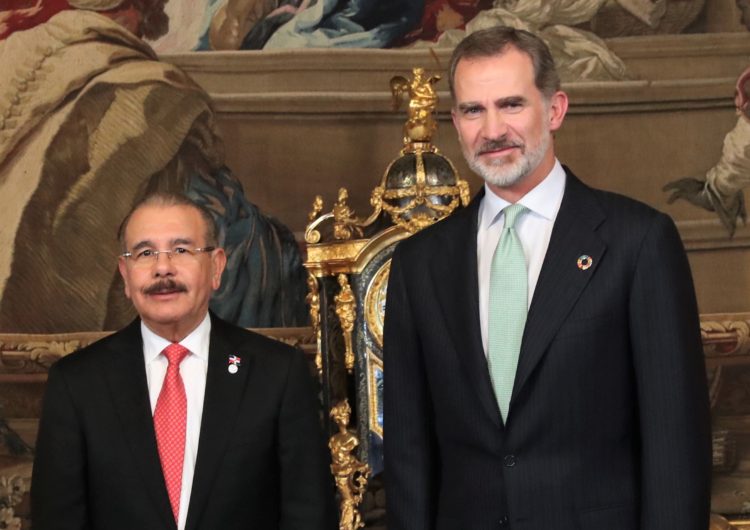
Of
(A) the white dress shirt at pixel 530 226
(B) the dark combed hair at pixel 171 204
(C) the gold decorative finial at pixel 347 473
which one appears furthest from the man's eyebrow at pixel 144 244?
(C) the gold decorative finial at pixel 347 473

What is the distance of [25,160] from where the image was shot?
543cm

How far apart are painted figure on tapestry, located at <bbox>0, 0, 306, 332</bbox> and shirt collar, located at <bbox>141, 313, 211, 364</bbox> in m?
2.24

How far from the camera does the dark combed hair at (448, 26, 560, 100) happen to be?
294 centimetres

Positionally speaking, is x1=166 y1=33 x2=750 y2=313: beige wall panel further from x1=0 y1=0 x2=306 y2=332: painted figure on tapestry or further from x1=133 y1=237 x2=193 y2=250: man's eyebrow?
x1=133 y1=237 x2=193 y2=250: man's eyebrow

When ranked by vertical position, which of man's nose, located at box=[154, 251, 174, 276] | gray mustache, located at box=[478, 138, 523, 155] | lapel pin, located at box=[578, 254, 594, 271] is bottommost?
lapel pin, located at box=[578, 254, 594, 271]

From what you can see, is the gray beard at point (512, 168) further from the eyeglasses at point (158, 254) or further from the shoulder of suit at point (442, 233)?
the eyeglasses at point (158, 254)

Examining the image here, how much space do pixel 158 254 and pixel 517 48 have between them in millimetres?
1104

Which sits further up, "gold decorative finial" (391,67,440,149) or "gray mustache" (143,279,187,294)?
"gold decorative finial" (391,67,440,149)

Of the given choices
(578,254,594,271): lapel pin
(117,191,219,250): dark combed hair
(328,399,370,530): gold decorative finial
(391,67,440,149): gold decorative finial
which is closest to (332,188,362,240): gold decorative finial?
(391,67,440,149): gold decorative finial

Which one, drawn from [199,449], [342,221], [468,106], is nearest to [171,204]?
[199,449]

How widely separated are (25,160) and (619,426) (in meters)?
3.50

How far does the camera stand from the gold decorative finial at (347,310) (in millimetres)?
4824

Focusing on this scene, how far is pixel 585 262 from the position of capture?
9.25ft

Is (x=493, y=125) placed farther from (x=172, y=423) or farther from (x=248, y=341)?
(x=172, y=423)
